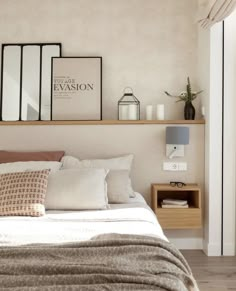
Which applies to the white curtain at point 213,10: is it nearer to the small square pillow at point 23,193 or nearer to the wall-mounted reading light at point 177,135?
the wall-mounted reading light at point 177,135

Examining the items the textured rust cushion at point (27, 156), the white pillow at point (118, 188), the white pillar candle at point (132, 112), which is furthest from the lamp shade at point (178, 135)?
the textured rust cushion at point (27, 156)

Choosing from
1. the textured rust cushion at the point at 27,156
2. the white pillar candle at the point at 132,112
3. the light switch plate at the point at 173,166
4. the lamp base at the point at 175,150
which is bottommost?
the light switch plate at the point at 173,166

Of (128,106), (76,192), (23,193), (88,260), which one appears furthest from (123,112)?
(88,260)

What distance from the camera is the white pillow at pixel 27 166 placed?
3.18 m

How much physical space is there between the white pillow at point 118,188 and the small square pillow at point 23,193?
556 millimetres

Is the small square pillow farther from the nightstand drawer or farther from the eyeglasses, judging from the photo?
the eyeglasses

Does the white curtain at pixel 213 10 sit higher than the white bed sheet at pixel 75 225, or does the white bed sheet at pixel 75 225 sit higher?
the white curtain at pixel 213 10

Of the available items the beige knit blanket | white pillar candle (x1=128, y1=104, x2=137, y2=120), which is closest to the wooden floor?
the beige knit blanket

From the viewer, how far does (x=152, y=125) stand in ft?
12.3

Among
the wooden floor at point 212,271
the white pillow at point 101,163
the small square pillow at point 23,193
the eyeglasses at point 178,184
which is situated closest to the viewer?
the small square pillow at point 23,193

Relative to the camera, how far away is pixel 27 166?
324cm

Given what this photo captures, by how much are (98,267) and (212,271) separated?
→ 198cm

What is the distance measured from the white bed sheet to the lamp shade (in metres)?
0.91

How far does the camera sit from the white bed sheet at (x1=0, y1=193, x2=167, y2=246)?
2.01 m
